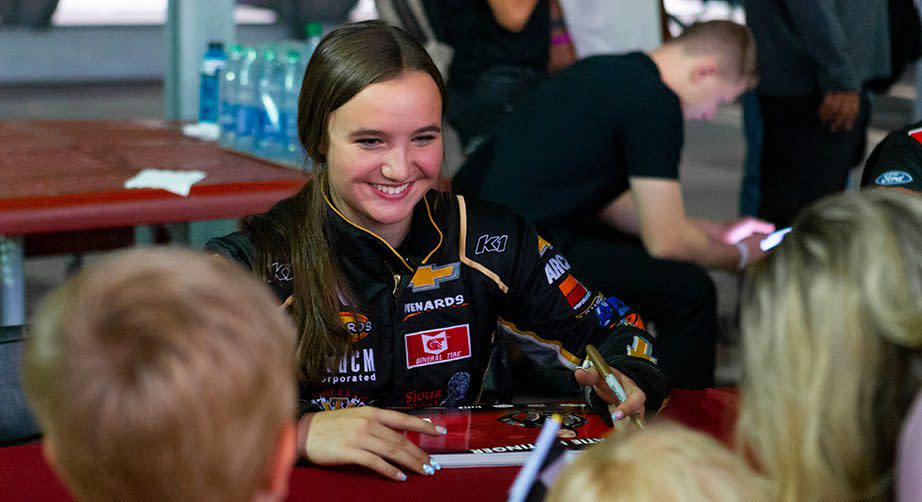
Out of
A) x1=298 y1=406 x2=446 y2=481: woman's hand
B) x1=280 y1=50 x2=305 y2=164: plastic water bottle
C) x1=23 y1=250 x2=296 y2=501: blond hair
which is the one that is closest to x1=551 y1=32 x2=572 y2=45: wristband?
x1=280 y1=50 x2=305 y2=164: plastic water bottle

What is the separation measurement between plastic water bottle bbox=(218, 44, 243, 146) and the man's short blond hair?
142 cm

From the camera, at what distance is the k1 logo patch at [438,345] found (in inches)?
75.9

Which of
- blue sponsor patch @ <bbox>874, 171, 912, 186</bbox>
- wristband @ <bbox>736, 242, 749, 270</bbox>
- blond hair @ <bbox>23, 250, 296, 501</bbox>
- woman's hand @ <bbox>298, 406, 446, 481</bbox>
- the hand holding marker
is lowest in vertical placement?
wristband @ <bbox>736, 242, 749, 270</bbox>

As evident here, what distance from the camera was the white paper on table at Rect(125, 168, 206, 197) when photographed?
9.91ft

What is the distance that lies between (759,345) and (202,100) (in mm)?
3222

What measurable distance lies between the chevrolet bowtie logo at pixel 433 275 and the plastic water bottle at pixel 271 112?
1.68m

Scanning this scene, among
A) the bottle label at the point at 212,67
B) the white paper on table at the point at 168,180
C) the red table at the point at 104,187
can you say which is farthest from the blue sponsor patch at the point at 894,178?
the bottle label at the point at 212,67

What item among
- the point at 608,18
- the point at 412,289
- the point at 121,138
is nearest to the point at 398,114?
the point at 412,289

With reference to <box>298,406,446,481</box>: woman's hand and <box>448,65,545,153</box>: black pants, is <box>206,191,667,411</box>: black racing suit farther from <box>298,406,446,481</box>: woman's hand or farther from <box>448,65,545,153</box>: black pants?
<box>448,65,545,153</box>: black pants

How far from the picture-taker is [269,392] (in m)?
0.87

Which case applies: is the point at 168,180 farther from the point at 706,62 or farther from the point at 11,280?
the point at 706,62

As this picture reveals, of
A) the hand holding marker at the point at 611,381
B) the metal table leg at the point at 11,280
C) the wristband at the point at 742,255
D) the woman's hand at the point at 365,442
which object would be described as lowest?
the metal table leg at the point at 11,280

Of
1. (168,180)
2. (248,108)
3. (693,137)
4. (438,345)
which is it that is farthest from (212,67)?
(693,137)

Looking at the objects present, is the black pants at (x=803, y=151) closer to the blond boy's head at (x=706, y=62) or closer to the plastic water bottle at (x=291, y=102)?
the blond boy's head at (x=706, y=62)
